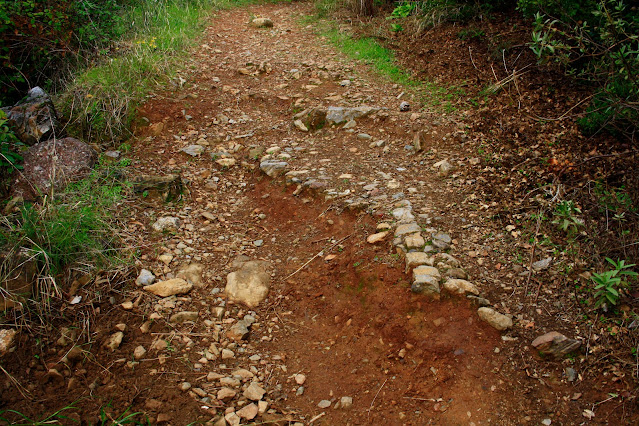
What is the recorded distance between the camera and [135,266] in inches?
118

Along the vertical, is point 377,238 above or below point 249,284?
above

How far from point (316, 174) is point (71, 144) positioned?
2224mm

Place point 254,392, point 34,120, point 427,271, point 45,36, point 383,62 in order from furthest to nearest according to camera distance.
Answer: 1. point 383,62
2. point 45,36
3. point 34,120
4. point 427,271
5. point 254,392

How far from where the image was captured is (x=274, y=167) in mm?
3996

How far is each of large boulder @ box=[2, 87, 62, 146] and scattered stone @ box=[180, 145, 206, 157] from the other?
3.78 ft

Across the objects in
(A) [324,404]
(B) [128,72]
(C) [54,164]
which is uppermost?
(B) [128,72]

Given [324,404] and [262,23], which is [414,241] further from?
[262,23]

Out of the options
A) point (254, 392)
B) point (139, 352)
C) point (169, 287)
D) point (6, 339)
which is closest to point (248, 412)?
point (254, 392)

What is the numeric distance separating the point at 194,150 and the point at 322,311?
2.33 meters

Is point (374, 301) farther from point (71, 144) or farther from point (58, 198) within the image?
point (71, 144)

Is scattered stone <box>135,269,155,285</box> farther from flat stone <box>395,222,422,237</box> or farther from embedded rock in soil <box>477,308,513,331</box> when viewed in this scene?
embedded rock in soil <box>477,308,513,331</box>

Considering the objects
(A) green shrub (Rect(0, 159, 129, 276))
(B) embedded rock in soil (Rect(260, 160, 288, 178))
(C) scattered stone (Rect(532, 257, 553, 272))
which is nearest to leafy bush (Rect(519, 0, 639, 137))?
(C) scattered stone (Rect(532, 257, 553, 272))

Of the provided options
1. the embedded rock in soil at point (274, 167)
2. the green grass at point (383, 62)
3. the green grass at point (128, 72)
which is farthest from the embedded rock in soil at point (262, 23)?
the embedded rock in soil at point (274, 167)

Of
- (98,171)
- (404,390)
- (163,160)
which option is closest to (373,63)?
(163,160)
